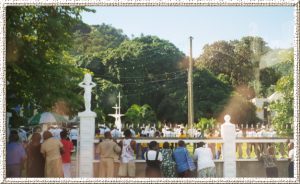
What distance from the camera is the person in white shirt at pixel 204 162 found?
9578mm

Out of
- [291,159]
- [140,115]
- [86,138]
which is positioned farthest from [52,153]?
[291,159]

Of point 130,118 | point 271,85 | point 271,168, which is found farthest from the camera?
point 130,118

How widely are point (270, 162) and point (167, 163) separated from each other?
1743mm

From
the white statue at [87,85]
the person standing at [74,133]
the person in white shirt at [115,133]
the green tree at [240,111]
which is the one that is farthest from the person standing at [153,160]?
the green tree at [240,111]

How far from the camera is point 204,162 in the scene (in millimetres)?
9656

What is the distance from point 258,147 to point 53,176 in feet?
12.1

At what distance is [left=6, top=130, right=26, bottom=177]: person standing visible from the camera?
29.8 feet

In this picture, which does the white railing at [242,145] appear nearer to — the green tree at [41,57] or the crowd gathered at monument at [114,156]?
the crowd gathered at monument at [114,156]

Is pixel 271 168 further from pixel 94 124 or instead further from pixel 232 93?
pixel 94 124

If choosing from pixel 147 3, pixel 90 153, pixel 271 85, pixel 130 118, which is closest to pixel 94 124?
pixel 90 153

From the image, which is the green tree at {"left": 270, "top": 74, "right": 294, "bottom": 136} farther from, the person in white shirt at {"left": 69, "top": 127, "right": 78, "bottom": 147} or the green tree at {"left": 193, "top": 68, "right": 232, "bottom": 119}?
the person in white shirt at {"left": 69, "top": 127, "right": 78, "bottom": 147}

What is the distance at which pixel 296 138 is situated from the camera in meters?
8.94

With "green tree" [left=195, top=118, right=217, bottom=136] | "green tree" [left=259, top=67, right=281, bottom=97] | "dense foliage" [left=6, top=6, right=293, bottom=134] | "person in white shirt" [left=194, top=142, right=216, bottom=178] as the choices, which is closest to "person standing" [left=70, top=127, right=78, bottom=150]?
"dense foliage" [left=6, top=6, right=293, bottom=134]

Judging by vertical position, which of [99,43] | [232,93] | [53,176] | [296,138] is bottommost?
[53,176]
